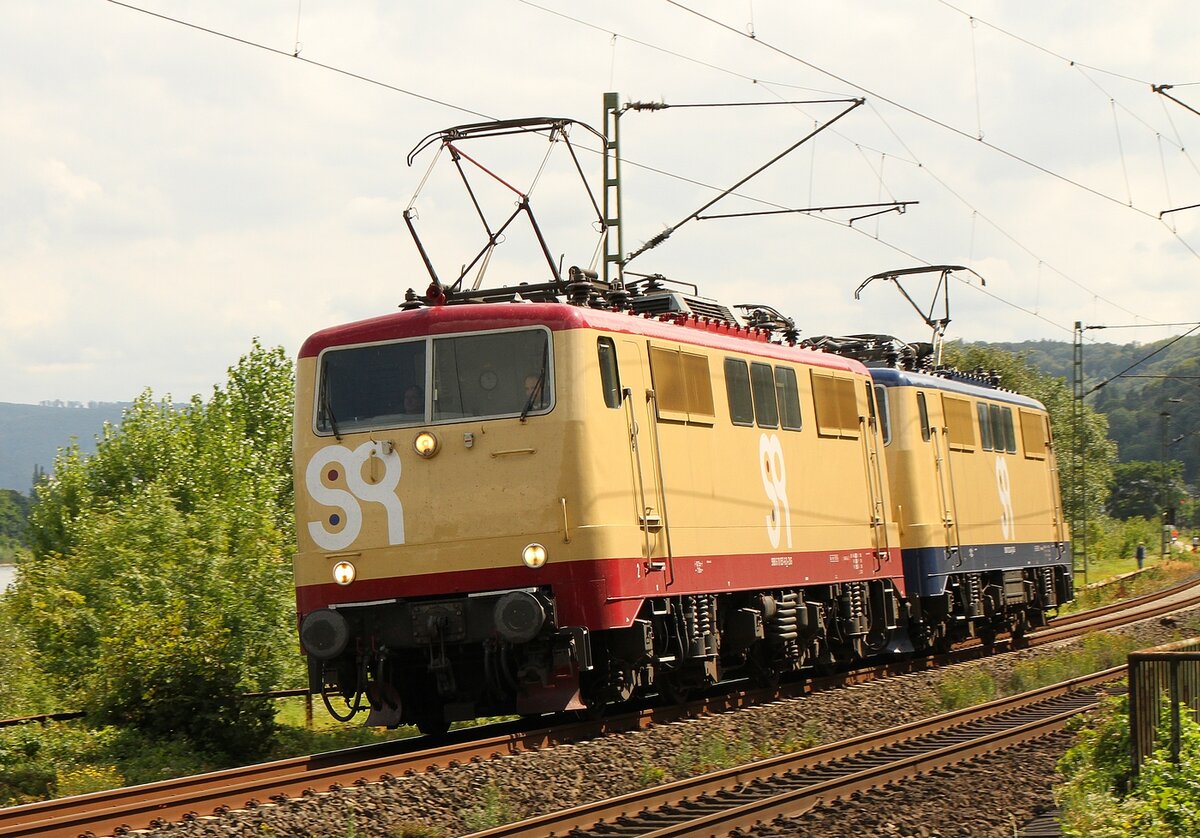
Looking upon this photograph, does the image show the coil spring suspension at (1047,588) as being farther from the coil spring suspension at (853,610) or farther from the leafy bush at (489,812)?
the leafy bush at (489,812)

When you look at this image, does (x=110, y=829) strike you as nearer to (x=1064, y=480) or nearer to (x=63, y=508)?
(x=63, y=508)

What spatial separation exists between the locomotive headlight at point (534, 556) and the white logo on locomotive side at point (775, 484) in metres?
4.27

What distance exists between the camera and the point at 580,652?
44.3ft

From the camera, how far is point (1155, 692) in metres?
10.8

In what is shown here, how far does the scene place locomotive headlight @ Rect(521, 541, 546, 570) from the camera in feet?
44.3

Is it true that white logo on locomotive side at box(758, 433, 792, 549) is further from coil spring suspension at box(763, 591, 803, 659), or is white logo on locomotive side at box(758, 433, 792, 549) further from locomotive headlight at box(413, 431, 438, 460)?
locomotive headlight at box(413, 431, 438, 460)

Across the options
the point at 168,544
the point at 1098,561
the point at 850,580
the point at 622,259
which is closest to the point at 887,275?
the point at 622,259

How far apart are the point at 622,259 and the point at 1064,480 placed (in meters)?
59.6

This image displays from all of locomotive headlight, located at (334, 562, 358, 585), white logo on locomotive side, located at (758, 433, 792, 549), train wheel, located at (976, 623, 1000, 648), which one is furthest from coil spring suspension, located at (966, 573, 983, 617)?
locomotive headlight, located at (334, 562, 358, 585)

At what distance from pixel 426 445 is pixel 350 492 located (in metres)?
0.89

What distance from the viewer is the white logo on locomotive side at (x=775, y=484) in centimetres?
1723

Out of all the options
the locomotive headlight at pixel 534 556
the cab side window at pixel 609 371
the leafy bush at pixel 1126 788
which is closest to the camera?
the leafy bush at pixel 1126 788

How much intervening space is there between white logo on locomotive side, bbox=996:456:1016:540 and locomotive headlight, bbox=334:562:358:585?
1459cm

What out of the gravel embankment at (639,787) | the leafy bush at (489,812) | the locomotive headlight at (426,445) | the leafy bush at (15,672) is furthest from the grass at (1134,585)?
the leafy bush at (489,812)
